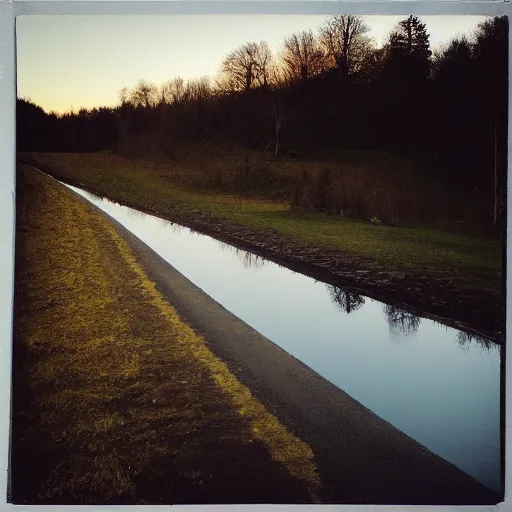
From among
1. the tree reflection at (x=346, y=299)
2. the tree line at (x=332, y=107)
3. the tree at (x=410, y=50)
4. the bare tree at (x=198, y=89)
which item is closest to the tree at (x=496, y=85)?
the tree line at (x=332, y=107)

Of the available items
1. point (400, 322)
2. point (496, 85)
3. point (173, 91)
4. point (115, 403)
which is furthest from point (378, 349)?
point (173, 91)

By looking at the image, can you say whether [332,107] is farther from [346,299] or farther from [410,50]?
[346,299]

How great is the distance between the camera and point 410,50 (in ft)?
10.3

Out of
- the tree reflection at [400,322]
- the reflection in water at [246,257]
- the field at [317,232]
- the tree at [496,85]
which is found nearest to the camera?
the tree at [496,85]

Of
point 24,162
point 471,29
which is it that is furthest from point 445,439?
point 24,162

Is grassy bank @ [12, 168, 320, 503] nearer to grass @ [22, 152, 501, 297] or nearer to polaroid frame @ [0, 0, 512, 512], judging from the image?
polaroid frame @ [0, 0, 512, 512]

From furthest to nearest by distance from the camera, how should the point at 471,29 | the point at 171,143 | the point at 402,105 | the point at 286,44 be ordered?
the point at 171,143 → the point at 402,105 → the point at 286,44 → the point at 471,29

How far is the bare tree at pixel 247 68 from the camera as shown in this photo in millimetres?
3150

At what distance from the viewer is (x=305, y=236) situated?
154 inches

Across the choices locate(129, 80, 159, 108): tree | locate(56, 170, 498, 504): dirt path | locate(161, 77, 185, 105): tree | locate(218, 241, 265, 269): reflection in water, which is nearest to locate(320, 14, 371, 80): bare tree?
locate(161, 77, 185, 105): tree

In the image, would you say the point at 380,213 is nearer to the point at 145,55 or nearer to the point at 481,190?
the point at 481,190

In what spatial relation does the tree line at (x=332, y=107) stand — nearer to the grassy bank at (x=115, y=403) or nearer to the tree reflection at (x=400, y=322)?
the grassy bank at (x=115, y=403)

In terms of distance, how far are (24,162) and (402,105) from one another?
2.54 m

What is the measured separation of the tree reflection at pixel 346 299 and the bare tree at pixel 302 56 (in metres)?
1.60
